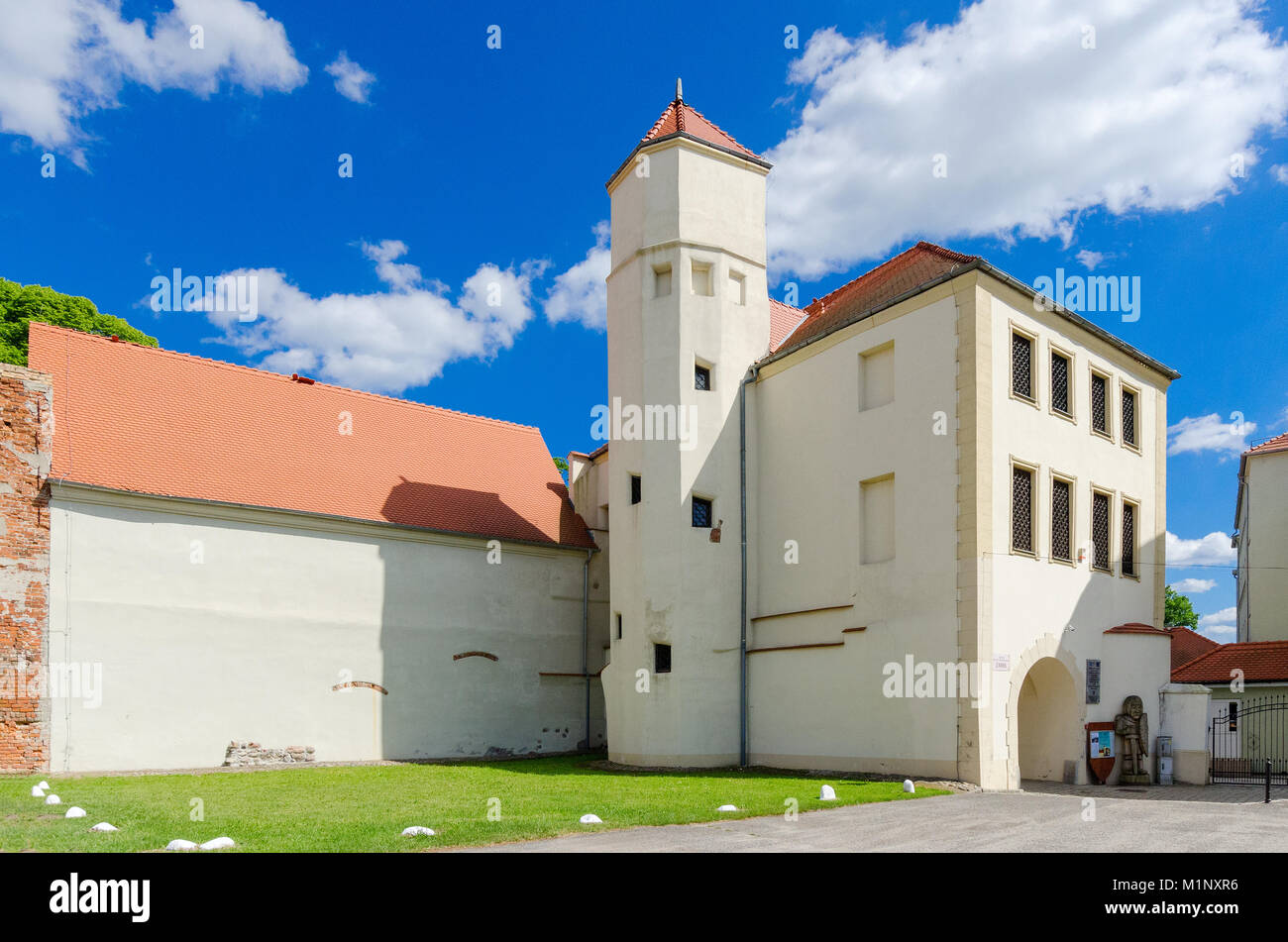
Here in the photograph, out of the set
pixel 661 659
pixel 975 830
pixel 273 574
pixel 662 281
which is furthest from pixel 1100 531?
pixel 273 574

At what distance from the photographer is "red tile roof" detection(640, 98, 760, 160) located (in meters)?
25.8

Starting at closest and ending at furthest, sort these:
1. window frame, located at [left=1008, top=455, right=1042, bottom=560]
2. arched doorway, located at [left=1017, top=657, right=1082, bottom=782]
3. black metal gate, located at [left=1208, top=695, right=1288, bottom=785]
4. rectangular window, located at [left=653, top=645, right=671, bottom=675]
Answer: window frame, located at [left=1008, top=455, right=1042, bottom=560]
arched doorway, located at [left=1017, top=657, right=1082, bottom=782]
rectangular window, located at [left=653, top=645, right=671, bottom=675]
black metal gate, located at [left=1208, top=695, right=1288, bottom=785]

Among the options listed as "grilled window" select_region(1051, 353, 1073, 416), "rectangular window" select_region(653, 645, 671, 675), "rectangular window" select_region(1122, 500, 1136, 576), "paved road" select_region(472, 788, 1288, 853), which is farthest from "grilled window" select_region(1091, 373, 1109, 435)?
"rectangular window" select_region(653, 645, 671, 675)

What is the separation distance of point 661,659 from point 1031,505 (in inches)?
372

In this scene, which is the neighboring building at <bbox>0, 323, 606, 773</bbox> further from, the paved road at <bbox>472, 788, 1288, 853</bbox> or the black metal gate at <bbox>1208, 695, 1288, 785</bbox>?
the black metal gate at <bbox>1208, 695, 1288, 785</bbox>

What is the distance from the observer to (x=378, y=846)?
9883 mm

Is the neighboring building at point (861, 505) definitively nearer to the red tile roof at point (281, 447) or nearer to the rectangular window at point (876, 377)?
the rectangular window at point (876, 377)

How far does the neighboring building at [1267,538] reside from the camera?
116 ft

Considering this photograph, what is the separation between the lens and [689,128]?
84.7ft

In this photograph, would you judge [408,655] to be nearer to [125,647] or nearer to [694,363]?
[125,647]

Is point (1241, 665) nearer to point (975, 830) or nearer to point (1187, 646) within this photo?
point (1187, 646)

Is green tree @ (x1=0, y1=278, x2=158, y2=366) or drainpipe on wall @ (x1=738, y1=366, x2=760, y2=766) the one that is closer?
drainpipe on wall @ (x1=738, y1=366, x2=760, y2=766)

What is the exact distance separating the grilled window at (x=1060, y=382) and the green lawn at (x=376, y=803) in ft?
32.9
